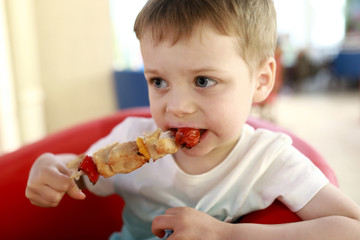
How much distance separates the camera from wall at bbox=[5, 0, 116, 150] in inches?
124

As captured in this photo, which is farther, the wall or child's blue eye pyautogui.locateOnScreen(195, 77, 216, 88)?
the wall

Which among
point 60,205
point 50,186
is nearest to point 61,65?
point 60,205

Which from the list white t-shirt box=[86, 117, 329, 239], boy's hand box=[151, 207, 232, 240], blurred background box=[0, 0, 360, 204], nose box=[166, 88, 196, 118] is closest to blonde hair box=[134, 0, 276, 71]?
nose box=[166, 88, 196, 118]

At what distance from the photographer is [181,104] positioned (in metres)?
0.75

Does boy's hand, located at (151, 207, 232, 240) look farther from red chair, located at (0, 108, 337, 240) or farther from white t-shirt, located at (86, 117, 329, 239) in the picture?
red chair, located at (0, 108, 337, 240)

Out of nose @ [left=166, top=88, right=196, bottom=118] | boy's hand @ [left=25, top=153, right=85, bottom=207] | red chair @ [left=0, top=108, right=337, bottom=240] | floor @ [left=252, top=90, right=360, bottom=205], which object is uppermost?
nose @ [left=166, top=88, right=196, bottom=118]

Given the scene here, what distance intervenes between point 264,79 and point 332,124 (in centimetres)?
373

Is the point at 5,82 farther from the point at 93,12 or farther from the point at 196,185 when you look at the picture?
the point at 196,185

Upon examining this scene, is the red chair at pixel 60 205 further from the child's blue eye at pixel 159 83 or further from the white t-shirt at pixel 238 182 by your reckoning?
the child's blue eye at pixel 159 83

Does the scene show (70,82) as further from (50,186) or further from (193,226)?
(193,226)

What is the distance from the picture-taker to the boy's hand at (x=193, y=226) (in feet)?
2.54

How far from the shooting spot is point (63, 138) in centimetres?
134

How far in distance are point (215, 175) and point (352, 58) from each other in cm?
636

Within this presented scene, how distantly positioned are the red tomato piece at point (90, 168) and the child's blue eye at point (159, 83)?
0.71ft
